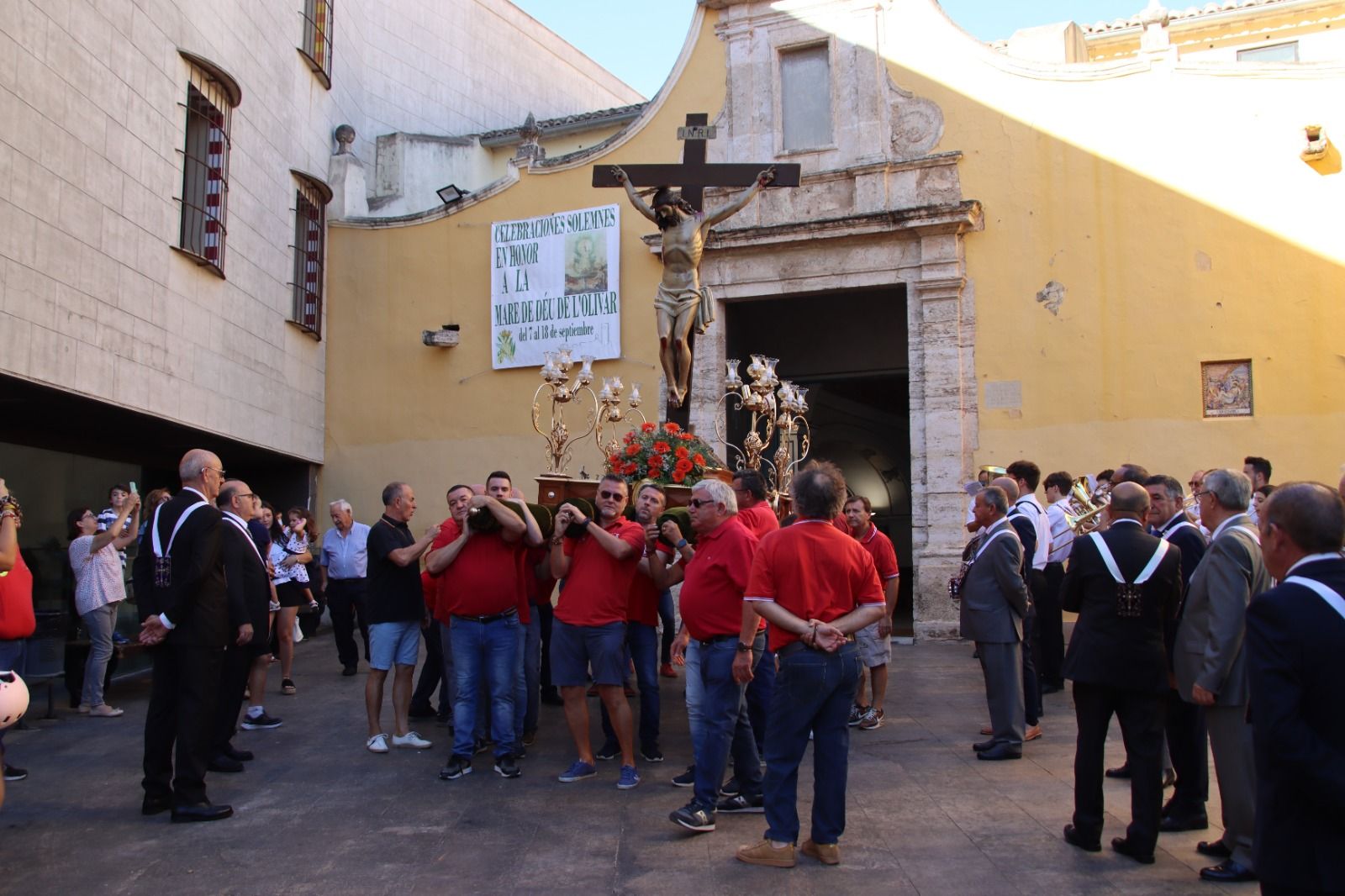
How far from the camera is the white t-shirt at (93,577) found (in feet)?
27.3

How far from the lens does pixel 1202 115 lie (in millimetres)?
13211

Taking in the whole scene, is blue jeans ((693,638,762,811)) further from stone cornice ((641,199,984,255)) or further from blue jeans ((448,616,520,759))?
stone cornice ((641,199,984,255))

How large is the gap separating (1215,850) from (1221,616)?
1.03 metres

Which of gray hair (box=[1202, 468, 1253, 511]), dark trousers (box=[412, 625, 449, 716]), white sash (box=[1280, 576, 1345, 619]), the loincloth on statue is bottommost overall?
dark trousers (box=[412, 625, 449, 716])

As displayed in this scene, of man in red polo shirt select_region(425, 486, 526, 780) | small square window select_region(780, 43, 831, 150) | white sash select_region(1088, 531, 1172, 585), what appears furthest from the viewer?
small square window select_region(780, 43, 831, 150)

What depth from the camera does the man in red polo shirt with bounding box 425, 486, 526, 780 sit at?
6.29 meters

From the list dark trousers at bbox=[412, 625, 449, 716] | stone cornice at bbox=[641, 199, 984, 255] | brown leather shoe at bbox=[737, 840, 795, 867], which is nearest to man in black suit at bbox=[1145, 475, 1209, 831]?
brown leather shoe at bbox=[737, 840, 795, 867]

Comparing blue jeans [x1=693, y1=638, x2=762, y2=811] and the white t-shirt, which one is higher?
the white t-shirt

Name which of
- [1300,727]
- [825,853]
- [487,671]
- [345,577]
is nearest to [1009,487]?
[825,853]

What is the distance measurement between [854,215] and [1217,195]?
4363 mm

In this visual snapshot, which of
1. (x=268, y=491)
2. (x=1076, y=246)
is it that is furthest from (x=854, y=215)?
(x=268, y=491)

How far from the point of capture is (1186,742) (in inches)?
209

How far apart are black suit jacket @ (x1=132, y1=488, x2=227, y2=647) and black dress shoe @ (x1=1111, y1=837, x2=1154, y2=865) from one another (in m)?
4.45

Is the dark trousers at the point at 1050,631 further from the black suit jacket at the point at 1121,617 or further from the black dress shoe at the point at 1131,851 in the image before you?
the black dress shoe at the point at 1131,851
